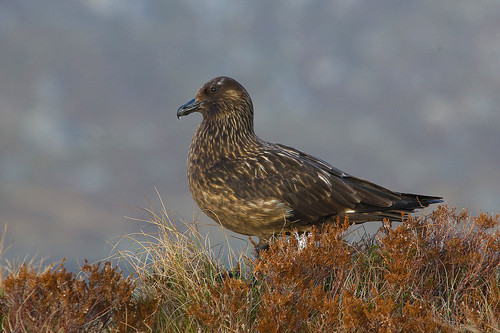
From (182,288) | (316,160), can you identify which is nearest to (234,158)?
(316,160)

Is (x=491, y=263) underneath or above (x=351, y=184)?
underneath

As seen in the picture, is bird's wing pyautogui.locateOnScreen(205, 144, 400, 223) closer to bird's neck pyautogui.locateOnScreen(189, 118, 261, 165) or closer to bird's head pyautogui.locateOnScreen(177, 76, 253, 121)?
bird's neck pyautogui.locateOnScreen(189, 118, 261, 165)

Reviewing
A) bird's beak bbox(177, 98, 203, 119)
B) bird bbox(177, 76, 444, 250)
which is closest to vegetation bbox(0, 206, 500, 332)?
bird bbox(177, 76, 444, 250)

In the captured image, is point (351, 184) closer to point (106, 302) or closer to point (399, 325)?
point (399, 325)

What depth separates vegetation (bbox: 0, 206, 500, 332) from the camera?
12.0 ft

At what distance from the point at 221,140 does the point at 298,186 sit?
108 cm

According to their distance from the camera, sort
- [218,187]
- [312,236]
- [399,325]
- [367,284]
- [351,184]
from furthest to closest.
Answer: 1. [351,184]
2. [218,187]
3. [367,284]
4. [312,236]
5. [399,325]

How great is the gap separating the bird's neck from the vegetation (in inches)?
46.5

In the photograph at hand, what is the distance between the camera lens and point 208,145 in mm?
5996

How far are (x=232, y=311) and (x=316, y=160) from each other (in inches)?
112

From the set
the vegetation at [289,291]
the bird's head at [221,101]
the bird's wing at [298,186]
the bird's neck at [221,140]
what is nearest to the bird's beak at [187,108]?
the bird's head at [221,101]

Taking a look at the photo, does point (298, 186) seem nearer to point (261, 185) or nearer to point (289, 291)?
point (261, 185)

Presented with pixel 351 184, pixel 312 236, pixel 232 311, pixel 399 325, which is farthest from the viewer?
pixel 351 184

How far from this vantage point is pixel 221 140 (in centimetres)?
601
